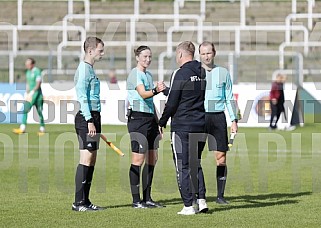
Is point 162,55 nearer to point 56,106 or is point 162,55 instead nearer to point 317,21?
point 56,106

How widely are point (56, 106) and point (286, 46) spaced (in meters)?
11.5

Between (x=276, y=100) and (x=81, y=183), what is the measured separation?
16.6 meters

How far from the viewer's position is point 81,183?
11.5 metres

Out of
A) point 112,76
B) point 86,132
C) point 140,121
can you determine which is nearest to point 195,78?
point 140,121

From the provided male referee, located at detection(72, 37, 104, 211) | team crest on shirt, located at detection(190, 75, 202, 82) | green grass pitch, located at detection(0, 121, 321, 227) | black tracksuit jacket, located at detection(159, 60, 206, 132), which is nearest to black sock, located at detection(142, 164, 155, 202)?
green grass pitch, located at detection(0, 121, 321, 227)

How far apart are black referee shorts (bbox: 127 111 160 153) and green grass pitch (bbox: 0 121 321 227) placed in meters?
0.85

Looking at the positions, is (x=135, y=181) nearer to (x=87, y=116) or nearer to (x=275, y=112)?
(x=87, y=116)

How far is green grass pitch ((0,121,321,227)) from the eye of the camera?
10.6 meters

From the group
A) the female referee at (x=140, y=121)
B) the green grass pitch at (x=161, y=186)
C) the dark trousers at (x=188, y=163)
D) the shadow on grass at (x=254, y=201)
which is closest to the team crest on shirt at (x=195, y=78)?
the dark trousers at (x=188, y=163)

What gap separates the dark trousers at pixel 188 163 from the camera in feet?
35.8

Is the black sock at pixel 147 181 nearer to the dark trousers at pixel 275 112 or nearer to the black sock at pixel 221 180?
the black sock at pixel 221 180

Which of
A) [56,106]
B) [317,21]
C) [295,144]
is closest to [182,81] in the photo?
[295,144]

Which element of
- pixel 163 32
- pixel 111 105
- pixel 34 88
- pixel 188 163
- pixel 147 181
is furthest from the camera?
pixel 163 32

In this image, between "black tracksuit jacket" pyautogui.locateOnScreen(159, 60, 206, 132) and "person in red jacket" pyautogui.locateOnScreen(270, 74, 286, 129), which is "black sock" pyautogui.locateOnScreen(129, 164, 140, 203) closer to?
"black tracksuit jacket" pyautogui.locateOnScreen(159, 60, 206, 132)
